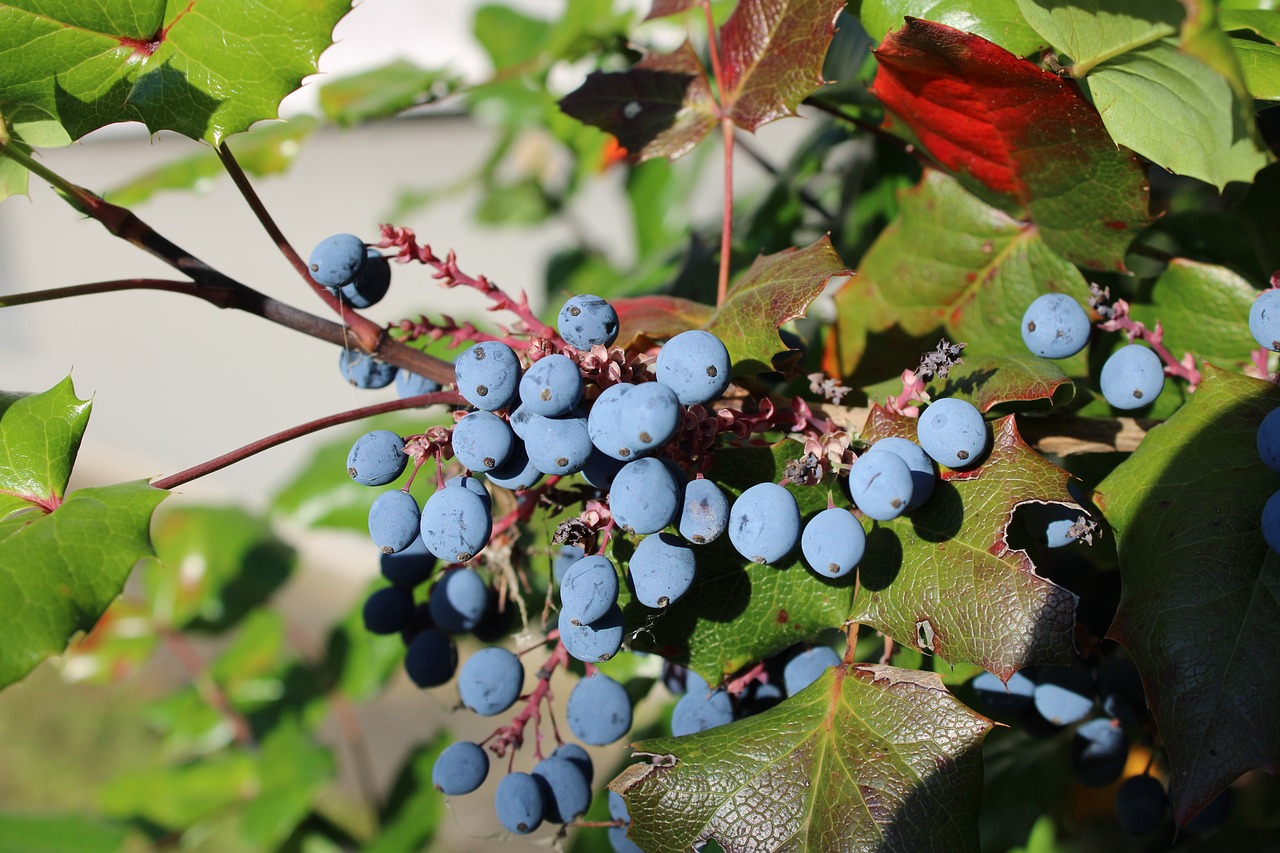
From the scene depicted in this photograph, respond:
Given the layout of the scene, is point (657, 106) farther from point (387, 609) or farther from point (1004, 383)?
point (387, 609)

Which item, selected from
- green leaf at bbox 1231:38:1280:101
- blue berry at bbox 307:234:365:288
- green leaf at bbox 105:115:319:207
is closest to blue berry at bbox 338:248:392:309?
blue berry at bbox 307:234:365:288

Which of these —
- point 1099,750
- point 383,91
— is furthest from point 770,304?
point 383,91

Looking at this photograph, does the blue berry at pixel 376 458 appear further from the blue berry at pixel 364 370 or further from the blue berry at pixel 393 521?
the blue berry at pixel 364 370

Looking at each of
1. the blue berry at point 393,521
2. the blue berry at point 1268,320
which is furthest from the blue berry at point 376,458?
the blue berry at point 1268,320

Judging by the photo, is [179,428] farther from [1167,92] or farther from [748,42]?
[1167,92]

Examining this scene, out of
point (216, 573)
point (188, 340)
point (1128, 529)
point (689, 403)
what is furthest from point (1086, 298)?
point (188, 340)

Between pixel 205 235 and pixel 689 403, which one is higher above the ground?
pixel 689 403
